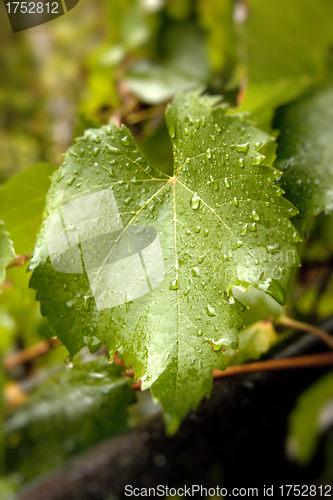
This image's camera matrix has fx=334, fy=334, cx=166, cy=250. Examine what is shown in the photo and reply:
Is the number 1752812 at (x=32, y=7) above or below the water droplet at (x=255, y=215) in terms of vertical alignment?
above

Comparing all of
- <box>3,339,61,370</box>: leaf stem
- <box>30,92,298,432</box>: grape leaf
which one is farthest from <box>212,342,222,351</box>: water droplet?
<box>3,339,61,370</box>: leaf stem

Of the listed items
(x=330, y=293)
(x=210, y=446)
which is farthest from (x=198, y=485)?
(x=330, y=293)

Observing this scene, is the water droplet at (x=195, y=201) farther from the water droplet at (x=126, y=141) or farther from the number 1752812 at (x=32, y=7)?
the number 1752812 at (x=32, y=7)

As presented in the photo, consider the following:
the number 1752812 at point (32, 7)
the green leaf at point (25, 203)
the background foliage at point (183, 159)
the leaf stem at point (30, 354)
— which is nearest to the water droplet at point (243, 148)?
the background foliage at point (183, 159)

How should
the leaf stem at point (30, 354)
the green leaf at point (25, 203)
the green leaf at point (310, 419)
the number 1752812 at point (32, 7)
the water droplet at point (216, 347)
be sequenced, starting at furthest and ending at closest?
1. the leaf stem at point (30, 354)
2. the green leaf at point (310, 419)
3. the number 1752812 at point (32, 7)
4. the green leaf at point (25, 203)
5. the water droplet at point (216, 347)

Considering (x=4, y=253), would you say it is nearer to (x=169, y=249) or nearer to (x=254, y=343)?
(x=169, y=249)

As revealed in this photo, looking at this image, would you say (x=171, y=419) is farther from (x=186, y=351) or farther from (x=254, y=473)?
(x=254, y=473)

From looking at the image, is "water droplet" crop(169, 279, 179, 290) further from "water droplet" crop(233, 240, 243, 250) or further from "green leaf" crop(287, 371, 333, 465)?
"green leaf" crop(287, 371, 333, 465)
